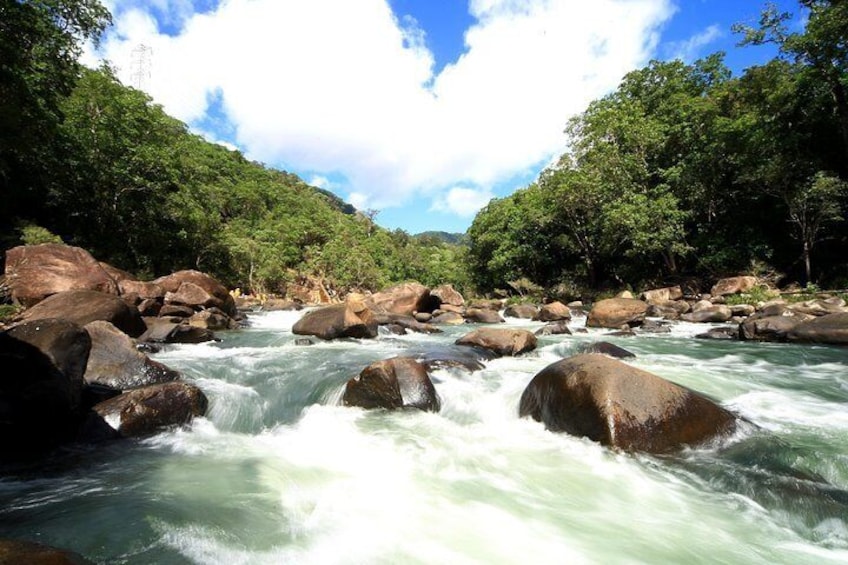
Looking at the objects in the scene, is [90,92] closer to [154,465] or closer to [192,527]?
[154,465]

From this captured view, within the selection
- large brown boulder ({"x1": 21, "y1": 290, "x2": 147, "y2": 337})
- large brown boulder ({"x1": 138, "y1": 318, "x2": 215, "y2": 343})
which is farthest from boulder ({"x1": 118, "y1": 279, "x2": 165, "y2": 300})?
large brown boulder ({"x1": 21, "y1": 290, "x2": 147, "y2": 337})

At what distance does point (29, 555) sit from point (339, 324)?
11.7 meters

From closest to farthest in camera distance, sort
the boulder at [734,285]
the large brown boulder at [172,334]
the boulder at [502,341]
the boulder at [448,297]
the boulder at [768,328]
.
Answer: the boulder at [502,341] < the large brown boulder at [172,334] < the boulder at [768,328] < the boulder at [734,285] < the boulder at [448,297]

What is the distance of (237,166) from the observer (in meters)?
71.9

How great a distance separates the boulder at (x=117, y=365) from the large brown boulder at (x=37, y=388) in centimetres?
110

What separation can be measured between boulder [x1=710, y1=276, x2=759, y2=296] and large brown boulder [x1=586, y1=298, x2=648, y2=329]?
7085mm

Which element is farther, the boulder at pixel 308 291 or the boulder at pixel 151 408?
the boulder at pixel 308 291

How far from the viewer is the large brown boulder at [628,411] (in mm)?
5348

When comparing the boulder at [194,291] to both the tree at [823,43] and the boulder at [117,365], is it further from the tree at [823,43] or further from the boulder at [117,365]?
the tree at [823,43]

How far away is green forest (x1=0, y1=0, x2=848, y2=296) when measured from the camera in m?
16.6

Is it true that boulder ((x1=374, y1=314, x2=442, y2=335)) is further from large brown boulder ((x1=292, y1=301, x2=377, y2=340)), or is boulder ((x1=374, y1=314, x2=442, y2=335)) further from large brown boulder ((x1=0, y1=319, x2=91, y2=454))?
large brown boulder ((x1=0, y1=319, x2=91, y2=454))

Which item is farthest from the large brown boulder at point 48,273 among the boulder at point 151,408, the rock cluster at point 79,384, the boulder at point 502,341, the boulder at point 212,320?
the boulder at point 502,341

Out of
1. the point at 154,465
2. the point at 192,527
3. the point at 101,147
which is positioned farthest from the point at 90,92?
the point at 192,527

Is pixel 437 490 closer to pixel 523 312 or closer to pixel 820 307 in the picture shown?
pixel 820 307
